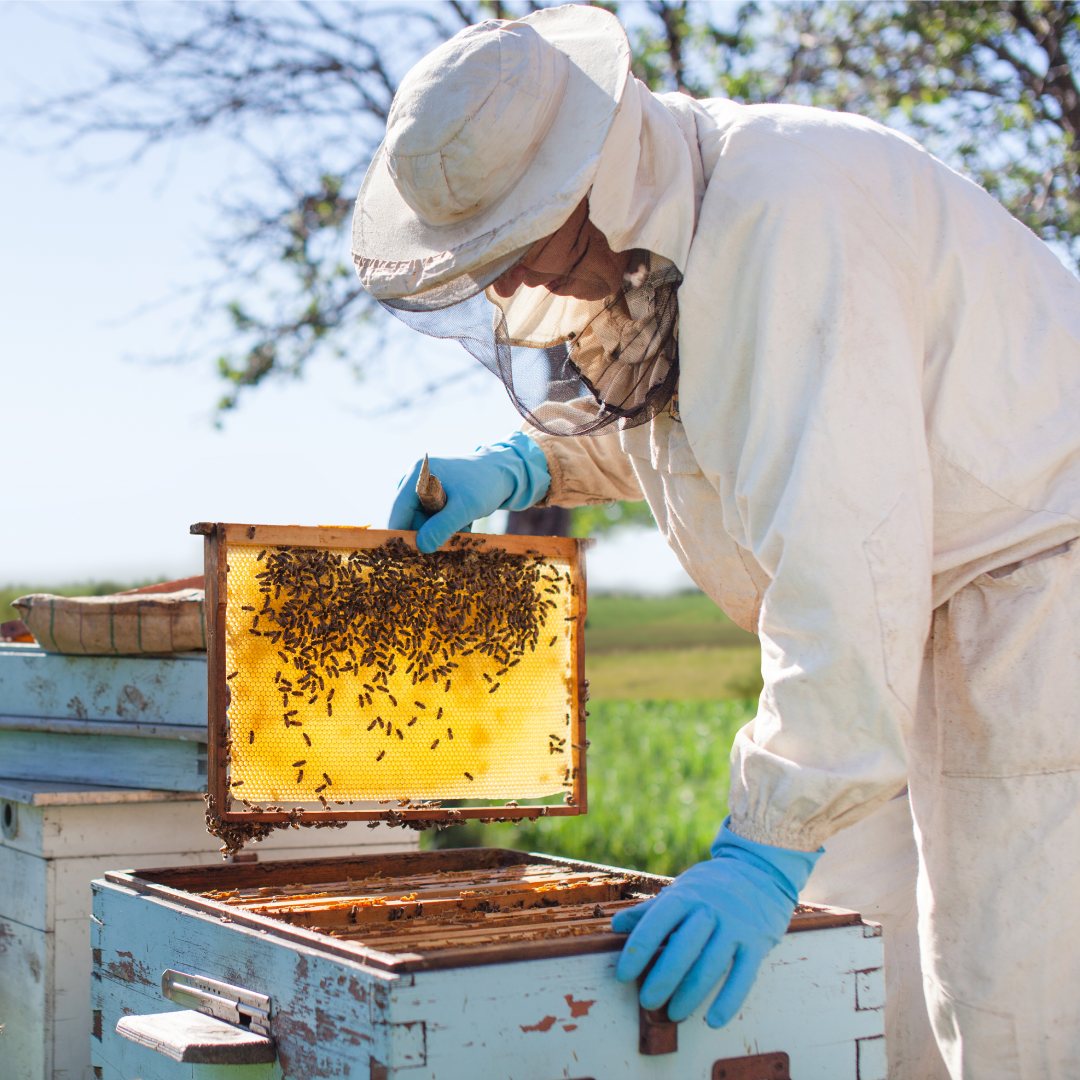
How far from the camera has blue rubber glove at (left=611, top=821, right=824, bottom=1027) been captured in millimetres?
1875

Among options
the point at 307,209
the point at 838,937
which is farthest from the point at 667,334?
the point at 307,209

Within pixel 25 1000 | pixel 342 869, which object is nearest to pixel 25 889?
pixel 25 1000

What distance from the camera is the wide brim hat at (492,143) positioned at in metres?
2.19

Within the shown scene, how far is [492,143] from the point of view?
2.21 meters

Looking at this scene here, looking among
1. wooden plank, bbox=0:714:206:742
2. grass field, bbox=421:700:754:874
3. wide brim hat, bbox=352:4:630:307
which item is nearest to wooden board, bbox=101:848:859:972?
wooden plank, bbox=0:714:206:742

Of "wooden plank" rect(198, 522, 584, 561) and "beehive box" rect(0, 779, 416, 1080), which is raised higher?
"wooden plank" rect(198, 522, 584, 561)

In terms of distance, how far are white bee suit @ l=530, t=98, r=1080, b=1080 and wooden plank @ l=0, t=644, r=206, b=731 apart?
4.54ft

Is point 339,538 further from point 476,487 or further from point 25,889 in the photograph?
point 25,889

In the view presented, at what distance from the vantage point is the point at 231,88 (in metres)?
9.09

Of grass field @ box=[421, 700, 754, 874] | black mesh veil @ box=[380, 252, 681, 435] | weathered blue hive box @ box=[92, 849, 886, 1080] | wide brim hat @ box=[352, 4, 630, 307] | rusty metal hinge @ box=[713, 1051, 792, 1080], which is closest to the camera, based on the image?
weathered blue hive box @ box=[92, 849, 886, 1080]

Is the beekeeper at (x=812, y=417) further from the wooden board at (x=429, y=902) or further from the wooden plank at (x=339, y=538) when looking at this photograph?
the wooden plank at (x=339, y=538)

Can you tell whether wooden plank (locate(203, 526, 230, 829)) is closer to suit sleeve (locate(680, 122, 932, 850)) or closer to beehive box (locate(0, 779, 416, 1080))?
beehive box (locate(0, 779, 416, 1080))

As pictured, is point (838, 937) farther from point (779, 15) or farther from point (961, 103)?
point (779, 15)

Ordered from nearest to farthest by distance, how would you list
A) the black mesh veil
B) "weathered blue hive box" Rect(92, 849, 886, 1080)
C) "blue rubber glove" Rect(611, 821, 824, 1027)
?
"weathered blue hive box" Rect(92, 849, 886, 1080), "blue rubber glove" Rect(611, 821, 824, 1027), the black mesh veil
